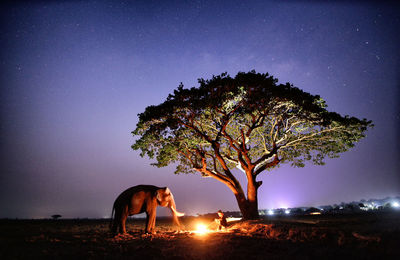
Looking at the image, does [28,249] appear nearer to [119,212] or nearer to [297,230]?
[119,212]

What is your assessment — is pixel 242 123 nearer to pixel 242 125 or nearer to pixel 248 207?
pixel 242 125

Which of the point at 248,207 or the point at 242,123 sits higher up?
the point at 242,123

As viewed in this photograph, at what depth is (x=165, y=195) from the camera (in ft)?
40.8

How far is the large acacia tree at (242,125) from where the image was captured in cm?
1466

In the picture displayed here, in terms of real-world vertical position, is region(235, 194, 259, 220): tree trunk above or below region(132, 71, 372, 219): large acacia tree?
below

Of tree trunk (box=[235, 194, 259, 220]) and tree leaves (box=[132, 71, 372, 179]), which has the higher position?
tree leaves (box=[132, 71, 372, 179])

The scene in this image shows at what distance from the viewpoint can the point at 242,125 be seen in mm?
16969

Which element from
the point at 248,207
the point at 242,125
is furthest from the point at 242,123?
the point at 248,207

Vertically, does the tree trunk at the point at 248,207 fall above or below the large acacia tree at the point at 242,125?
below

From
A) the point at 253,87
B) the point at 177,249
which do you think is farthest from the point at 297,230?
the point at 253,87

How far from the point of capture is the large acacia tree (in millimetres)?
14664

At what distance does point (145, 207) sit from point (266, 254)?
7164mm

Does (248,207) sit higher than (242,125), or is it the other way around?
(242,125)

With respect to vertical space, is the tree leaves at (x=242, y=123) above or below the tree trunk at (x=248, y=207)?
above
